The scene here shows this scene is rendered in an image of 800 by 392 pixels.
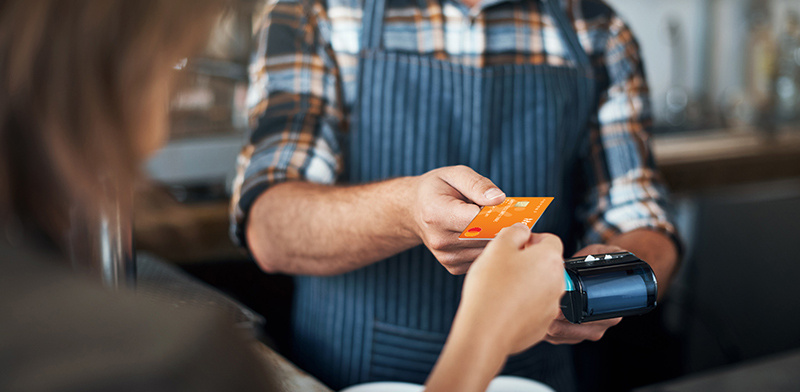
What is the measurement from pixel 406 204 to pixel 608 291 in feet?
0.84

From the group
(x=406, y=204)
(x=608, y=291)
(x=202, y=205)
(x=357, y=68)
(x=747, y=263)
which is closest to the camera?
(x=608, y=291)

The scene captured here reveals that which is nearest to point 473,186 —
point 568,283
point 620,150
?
point 568,283

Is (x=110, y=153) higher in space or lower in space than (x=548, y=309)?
higher

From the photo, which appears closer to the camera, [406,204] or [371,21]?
[406,204]

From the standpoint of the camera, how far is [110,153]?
447mm

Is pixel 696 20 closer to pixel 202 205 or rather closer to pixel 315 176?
pixel 202 205

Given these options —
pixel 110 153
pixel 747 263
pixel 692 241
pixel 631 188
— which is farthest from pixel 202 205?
pixel 747 263

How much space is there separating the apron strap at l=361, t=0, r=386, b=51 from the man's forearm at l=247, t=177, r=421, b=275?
25 centimetres

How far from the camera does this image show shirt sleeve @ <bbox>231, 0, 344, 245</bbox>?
3.41ft

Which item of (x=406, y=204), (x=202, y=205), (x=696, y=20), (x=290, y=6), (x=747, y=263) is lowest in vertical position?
(x=747, y=263)

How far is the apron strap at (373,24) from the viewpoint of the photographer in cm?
104

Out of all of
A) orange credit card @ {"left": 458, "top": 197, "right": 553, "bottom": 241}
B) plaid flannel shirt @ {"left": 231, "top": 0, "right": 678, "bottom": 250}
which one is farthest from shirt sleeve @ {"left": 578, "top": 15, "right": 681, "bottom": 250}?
orange credit card @ {"left": 458, "top": 197, "right": 553, "bottom": 241}

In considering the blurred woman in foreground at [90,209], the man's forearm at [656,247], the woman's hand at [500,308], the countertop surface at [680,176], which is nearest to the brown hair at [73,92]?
the blurred woman in foreground at [90,209]

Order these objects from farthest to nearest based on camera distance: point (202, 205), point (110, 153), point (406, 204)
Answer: point (202, 205) < point (406, 204) < point (110, 153)
